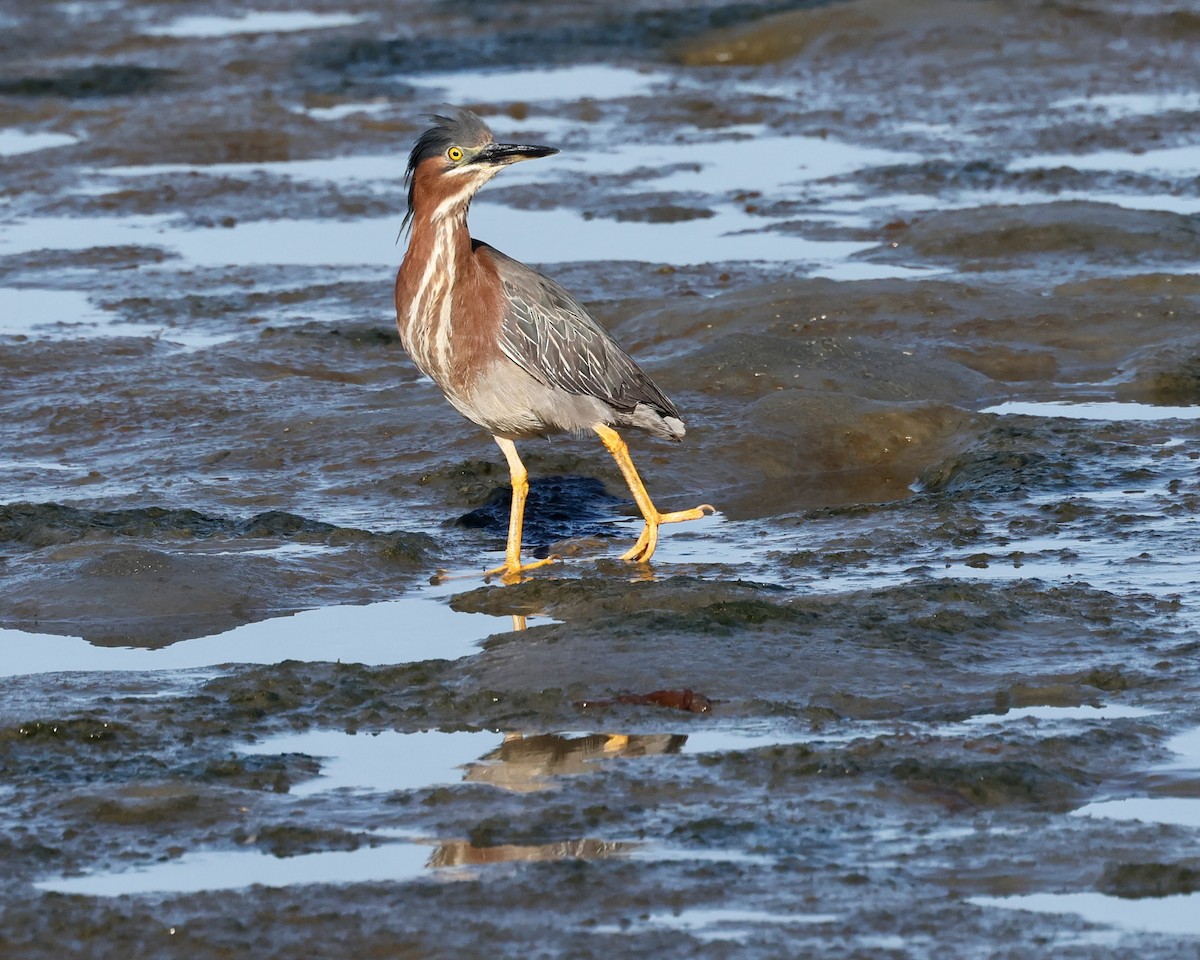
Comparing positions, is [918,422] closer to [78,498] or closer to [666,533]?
[666,533]

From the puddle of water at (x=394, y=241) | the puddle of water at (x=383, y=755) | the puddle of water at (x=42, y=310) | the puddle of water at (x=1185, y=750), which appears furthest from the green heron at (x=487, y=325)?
the puddle of water at (x=394, y=241)

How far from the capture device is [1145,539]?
8.37m

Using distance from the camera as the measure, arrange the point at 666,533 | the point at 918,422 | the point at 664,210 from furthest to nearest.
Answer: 1. the point at 664,210
2. the point at 918,422
3. the point at 666,533

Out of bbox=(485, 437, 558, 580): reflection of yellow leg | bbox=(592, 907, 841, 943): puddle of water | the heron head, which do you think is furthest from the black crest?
bbox=(592, 907, 841, 943): puddle of water

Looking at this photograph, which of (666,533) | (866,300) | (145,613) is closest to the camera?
(145,613)

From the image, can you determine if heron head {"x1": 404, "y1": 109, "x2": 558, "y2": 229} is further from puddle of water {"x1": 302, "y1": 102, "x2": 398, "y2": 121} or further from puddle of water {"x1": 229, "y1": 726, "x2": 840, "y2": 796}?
puddle of water {"x1": 302, "y1": 102, "x2": 398, "y2": 121}

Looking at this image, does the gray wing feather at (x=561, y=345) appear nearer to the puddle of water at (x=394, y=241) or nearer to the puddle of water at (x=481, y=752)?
the puddle of water at (x=481, y=752)

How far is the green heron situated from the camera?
8250mm

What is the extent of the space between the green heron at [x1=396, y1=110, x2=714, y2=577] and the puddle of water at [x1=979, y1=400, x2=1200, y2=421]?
3.03 metres

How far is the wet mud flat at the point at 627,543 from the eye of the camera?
16.7 ft

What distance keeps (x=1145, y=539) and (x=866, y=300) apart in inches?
164

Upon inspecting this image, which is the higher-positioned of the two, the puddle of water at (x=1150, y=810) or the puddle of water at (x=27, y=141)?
the puddle of water at (x=27, y=141)

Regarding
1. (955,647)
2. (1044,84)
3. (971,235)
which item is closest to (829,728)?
(955,647)

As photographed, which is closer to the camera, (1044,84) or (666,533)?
(666,533)
